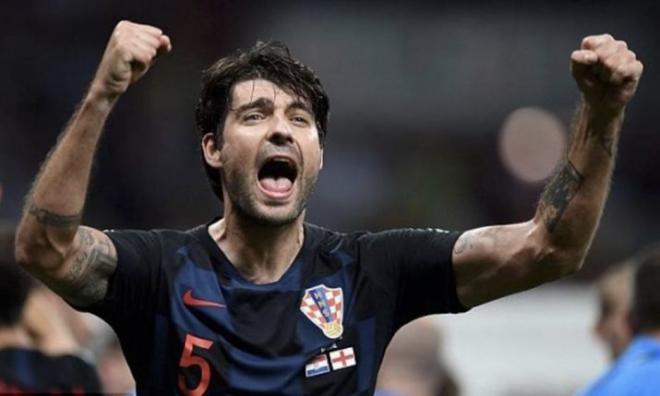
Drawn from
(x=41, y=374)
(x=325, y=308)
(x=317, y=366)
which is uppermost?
(x=325, y=308)

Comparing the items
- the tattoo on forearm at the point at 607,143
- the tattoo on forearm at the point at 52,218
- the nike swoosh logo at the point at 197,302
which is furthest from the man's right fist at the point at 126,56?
the tattoo on forearm at the point at 607,143

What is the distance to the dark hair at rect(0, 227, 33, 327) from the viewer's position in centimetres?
600

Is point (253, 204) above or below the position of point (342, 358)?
above

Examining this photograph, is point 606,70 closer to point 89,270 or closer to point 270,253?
point 270,253

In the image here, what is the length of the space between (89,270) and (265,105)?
731 millimetres

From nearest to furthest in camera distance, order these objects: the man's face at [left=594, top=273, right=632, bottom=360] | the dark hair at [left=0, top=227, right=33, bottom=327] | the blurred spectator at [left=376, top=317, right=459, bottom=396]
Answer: the dark hair at [left=0, top=227, right=33, bottom=327] < the man's face at [left=594, top=273, right=632, bottom=360] < the blurred spectator at [left=376, top=317, right=459, bottom=396]

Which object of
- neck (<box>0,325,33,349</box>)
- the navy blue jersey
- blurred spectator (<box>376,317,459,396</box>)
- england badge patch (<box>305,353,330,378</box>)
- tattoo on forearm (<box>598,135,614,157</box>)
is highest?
tattoo on forearm (<box>598,135,614,157</box>)

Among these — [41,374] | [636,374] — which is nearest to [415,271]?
[636,374]

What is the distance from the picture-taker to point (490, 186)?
16000 mm

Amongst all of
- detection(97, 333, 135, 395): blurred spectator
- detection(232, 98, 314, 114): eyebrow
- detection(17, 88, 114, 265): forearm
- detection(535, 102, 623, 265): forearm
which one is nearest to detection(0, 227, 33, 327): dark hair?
detection(232, 98, 314, 114): eyebrow

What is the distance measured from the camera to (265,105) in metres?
4.71

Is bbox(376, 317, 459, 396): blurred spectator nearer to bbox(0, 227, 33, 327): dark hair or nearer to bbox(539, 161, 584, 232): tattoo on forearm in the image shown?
Answer: bbox(0, 227, 33, 327): dark hair

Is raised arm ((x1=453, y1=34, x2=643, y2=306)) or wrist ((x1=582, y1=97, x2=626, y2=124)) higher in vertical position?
wrist ((x1=582, y1=97, x2=626, y2=124))

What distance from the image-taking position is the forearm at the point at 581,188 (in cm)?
446
